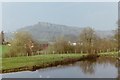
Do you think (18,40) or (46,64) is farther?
(46,64)

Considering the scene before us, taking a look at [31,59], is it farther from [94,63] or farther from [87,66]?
[94,63]

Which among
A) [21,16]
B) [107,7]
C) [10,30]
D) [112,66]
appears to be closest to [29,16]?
[21,16]

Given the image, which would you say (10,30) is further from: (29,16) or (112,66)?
(112,66)

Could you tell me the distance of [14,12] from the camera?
3.73 meters

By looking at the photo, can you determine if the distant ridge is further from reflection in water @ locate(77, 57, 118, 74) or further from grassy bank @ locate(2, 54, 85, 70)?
reflection in water @ locate(77, 57, 118, 74)

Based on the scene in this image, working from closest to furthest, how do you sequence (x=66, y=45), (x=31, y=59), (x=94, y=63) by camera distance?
(x=31, y=59), (x=66, y=45), (x=94, y=63)

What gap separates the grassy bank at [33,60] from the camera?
3.73m

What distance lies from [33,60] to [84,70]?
0.89 metres

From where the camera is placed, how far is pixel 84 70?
160 inches

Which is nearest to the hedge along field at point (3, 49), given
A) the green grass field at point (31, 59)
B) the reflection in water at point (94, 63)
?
the green grass field at point (31, 59)

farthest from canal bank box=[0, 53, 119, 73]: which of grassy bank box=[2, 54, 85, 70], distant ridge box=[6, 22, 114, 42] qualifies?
distant ridge box=[6, 22, 114, 42]

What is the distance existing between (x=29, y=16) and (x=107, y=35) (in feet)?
4.36

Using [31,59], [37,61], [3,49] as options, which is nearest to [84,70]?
[37,61]

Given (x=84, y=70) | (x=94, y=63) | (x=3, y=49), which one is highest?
(x=3, y=49)
